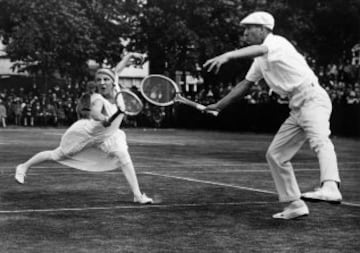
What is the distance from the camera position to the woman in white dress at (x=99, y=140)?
1115 cm

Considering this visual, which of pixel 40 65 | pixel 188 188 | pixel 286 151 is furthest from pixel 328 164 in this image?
pixel 40 65

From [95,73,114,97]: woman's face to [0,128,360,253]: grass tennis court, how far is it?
1416mm

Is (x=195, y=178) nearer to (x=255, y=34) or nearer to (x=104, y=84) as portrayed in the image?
(x=104, y=84)

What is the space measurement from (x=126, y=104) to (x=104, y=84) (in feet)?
2.07

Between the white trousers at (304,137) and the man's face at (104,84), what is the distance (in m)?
2.87

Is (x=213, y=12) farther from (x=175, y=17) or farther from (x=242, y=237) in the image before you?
(x=242, y=237)

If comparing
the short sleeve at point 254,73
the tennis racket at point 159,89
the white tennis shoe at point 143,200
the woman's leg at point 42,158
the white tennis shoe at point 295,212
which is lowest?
the white tennis shoe at point 143,200

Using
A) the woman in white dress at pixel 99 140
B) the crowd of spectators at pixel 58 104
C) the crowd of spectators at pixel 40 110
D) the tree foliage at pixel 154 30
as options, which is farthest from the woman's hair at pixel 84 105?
the crowd of spectators at pixel 40 110

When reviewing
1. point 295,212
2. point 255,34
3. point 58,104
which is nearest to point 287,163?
point 295,212

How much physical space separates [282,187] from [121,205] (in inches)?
88.4

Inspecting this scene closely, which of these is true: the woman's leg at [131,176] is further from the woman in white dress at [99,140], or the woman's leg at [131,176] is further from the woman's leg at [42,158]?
the woman's leg at [42,158]

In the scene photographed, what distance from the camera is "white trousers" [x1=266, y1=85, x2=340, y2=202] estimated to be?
8.69m

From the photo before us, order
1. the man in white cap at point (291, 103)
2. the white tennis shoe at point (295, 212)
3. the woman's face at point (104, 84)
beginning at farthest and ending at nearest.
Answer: the woman's face at point (104, 84)
the white tennis shoe at point (295, 212)
the man in white cap at point (291, 103)

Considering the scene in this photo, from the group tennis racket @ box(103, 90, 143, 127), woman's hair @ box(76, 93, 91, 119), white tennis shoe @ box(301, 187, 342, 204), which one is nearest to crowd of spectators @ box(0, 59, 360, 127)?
woman's hair @ box(76, 93, 91, 119)
